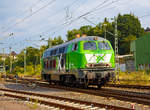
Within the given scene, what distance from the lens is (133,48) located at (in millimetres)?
42750

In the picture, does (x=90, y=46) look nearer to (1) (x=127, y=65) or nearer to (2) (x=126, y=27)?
(1) (x=127, y=65)

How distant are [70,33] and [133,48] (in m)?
39.2

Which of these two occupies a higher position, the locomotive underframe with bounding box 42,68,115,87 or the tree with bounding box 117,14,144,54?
the tree with bounding box 117,14,144,54

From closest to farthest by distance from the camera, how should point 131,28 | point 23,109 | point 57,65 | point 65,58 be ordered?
point 23,109 → point 65,58 → point 57,65 → point 131,28

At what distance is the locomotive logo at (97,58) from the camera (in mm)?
14188

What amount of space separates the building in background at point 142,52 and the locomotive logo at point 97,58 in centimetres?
2441

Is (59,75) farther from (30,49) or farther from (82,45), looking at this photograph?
(30,49)

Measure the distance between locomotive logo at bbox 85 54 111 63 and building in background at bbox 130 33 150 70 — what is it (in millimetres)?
24409

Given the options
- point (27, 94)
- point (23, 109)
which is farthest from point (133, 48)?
point (23, 109)

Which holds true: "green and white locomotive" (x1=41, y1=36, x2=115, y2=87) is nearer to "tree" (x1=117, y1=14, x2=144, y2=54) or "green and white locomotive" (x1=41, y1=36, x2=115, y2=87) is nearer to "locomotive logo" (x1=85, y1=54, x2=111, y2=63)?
"locomotive logo" (x1=85, y1=54, x2=111, y2=63)

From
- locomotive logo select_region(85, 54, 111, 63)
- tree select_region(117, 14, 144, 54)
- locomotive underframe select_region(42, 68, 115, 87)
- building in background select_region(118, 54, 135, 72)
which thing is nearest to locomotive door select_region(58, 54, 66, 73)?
locomotive underframe select_region(42, 68, 115, 87)

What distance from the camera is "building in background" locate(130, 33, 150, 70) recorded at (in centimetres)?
3753

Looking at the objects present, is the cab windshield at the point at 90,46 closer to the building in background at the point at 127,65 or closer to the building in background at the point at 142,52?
the building in background at the point at 142,52

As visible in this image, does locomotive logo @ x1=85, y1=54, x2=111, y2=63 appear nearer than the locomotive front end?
No
